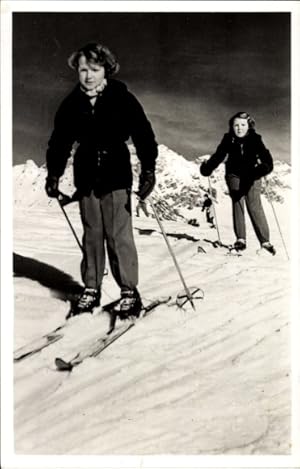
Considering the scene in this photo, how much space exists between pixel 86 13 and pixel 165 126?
16.4 inches

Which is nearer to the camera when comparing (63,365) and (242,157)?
(63,365)

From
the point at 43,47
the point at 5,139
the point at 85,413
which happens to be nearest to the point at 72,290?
the point at 85,413

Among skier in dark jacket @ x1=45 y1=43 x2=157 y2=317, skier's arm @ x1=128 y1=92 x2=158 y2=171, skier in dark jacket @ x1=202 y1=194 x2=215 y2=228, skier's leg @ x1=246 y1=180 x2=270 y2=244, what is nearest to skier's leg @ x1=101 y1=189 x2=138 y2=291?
skier in dark jacket @ x1=45 y1=43 x2=157 y2=317

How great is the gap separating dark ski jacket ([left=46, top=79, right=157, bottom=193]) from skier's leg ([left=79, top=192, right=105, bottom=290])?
52 mm

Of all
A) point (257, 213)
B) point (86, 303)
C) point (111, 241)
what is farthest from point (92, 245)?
point (257, 213)

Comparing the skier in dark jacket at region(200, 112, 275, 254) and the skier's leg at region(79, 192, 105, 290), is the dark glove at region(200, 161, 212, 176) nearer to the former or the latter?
the skier in dark jacket at region(200, 112, 275, 254)

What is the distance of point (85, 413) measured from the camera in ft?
5.97

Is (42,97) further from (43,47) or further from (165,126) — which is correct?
(165,126)

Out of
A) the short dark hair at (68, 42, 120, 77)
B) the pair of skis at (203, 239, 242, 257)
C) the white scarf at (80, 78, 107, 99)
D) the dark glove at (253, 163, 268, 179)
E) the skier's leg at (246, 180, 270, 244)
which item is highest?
the short dark hair at (68, 42, 120, 77)

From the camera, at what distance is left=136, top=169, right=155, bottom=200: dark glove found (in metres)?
1.88

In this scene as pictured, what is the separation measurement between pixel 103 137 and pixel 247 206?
1.62 feet

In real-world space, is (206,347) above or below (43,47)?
below

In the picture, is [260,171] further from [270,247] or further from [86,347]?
[86,347]

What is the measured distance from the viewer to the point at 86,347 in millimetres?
1844
